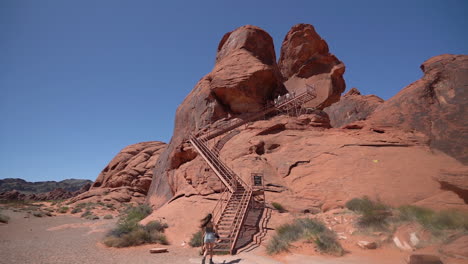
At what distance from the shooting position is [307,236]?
9336mm

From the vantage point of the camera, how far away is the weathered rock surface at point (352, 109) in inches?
1672

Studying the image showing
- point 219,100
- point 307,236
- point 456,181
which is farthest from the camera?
point 219,100

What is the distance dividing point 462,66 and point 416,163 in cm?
715

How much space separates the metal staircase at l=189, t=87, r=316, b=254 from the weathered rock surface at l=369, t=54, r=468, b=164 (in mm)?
7920

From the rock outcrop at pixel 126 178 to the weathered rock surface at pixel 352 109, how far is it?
33.1m

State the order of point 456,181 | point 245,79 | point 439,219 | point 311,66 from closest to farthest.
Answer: point 439,219 → point 456,181 → point 245,79 → point 311,66

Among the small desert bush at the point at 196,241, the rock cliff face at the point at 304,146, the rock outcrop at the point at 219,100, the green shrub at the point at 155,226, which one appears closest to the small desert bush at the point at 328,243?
the rock cliff face at the point at 304,146

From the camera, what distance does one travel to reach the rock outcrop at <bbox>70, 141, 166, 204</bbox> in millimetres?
38562

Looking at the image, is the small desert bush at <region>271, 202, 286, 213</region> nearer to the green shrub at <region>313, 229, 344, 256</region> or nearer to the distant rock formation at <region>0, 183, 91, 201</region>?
the green shrub at <region>313, 229, 344, 256</region>

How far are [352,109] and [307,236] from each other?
3973 centimetres

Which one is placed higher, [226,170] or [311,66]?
[311,66]

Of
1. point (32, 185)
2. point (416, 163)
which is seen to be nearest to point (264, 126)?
point (416, 163)

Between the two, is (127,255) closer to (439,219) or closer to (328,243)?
(328,243)

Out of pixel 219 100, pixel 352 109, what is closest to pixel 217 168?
pixel 219 100
